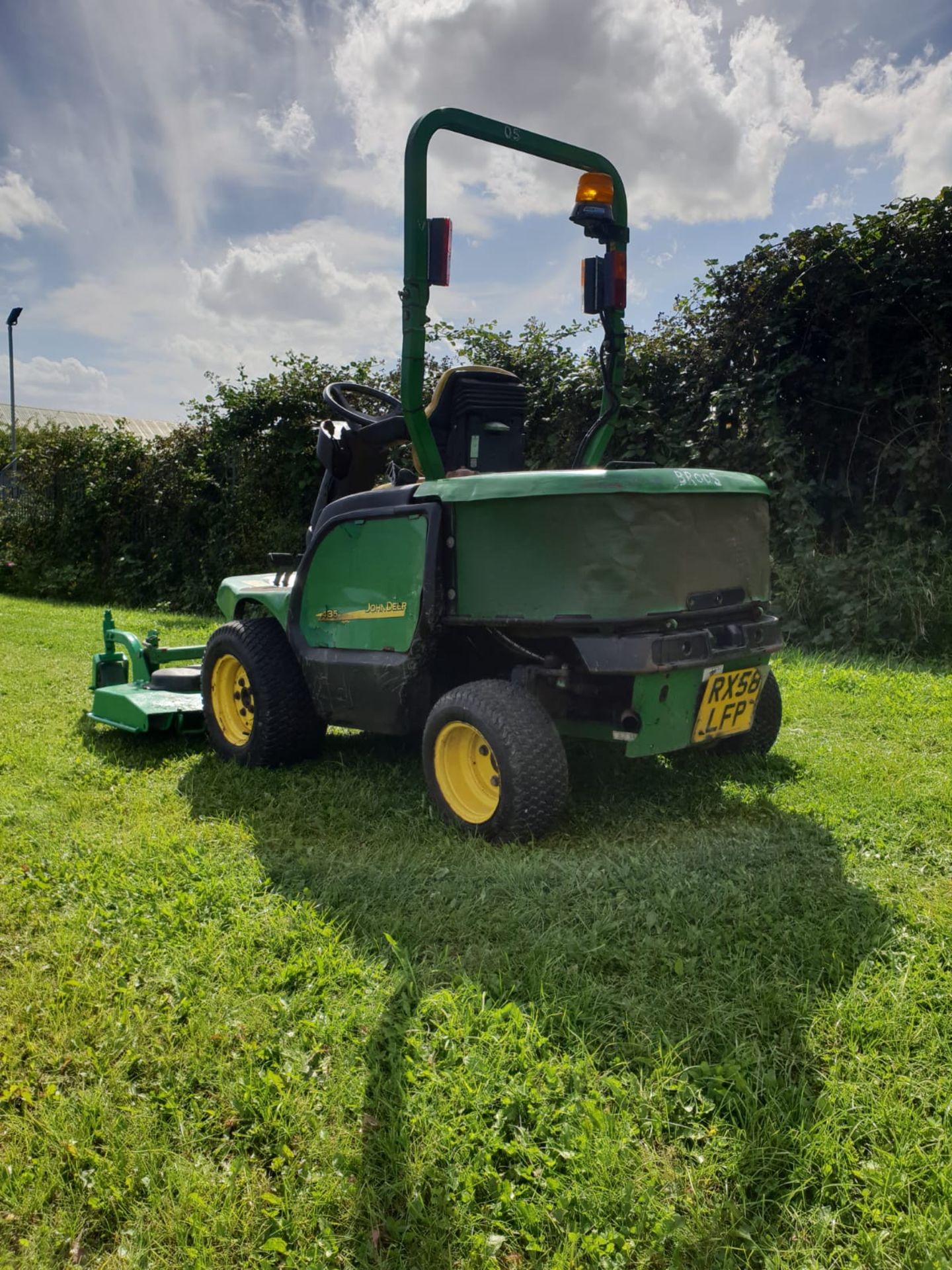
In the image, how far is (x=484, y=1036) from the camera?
86.6 inches

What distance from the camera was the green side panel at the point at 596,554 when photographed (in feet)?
10.2

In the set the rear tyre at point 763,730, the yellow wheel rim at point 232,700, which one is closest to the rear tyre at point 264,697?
the yellow wheel rim at point 232,700

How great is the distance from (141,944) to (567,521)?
Result: 1718mm

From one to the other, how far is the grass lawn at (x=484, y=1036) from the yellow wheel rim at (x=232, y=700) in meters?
0.78

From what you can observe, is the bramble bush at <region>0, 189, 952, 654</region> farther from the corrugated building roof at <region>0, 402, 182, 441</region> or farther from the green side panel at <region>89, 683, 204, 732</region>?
the corrugated building roof at <region>0, 402, 182, 441</region>

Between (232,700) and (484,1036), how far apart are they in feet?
9.02

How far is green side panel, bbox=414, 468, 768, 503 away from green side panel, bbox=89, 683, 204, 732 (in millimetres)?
1969

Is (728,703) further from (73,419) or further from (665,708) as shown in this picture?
(73,419)

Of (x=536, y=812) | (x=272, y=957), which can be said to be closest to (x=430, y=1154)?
(x=272, y=957)

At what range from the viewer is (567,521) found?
3135mm

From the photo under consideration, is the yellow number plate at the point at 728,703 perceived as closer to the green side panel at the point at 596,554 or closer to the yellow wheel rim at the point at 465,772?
the green side panel at the point at 596,554

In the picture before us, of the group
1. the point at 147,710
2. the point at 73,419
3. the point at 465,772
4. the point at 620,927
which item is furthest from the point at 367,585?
the point at 73,419

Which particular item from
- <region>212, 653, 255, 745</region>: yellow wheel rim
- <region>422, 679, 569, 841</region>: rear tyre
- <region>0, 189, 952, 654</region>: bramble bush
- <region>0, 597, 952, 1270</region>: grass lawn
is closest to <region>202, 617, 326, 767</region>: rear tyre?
<region>212, 653, 255, 745</region>: yellow wheel rim

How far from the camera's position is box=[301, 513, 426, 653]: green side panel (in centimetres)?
360
